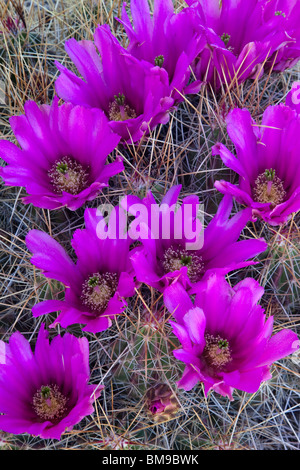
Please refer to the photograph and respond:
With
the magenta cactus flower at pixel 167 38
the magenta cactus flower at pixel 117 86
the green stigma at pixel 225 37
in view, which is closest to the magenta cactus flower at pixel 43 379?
the magenta cactus flower at pixel 117 86

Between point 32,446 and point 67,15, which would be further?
point 67,15

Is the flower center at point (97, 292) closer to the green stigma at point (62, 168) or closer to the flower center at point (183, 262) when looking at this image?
the flower center at point (183, 262)

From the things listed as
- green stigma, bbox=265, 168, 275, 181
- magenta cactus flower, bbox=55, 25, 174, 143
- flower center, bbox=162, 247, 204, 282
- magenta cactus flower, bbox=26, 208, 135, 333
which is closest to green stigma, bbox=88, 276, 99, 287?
magenta cactus flower, bbox=26, 208, 135, 333

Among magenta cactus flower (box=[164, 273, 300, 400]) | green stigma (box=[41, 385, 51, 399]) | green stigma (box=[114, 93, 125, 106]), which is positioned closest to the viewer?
magenta cactus flower (box=[164, 273, 300, 400])

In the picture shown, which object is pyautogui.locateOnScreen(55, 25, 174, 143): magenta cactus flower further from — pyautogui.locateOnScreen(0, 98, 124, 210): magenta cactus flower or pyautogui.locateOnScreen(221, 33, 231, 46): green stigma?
pyautogui.locateOnScreen(221, 33, 231, 46): green stigma

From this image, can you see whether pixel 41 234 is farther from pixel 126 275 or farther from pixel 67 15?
pixel 67 15

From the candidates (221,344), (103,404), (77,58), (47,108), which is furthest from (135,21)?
(103,404)
